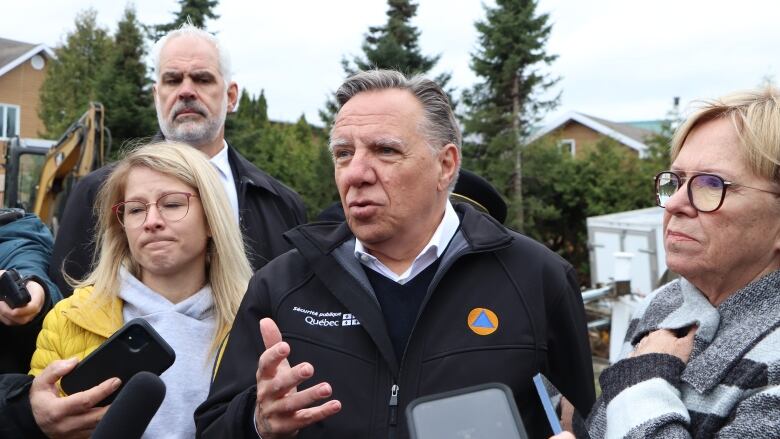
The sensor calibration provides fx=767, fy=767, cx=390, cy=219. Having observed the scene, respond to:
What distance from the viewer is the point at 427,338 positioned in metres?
2.42

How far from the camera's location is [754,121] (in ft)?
6.84

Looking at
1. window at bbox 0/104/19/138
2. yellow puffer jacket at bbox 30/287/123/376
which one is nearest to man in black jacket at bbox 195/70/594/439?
yellow puffer jacket at bbox 30/287/123/376

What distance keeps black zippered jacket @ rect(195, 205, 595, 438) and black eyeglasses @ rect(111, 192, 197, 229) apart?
1.75 feet

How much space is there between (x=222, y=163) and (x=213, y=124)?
22 centimetres

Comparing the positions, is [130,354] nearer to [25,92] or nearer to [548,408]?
[548,408]

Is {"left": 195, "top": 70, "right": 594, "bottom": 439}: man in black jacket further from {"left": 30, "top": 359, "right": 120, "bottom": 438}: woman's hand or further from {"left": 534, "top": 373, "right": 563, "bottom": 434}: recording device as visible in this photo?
{"left": 534, "top": 373, "right": 563, "bottom": 434}: recording device

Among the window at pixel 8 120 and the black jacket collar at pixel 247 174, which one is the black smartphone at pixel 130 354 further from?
the window at pixel 8 120

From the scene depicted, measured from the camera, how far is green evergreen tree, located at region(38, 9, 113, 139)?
3269cm

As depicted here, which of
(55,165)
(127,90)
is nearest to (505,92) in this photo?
(127,90)

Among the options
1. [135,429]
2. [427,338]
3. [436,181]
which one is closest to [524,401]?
[427,338]

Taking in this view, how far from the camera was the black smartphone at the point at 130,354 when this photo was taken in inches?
73.4

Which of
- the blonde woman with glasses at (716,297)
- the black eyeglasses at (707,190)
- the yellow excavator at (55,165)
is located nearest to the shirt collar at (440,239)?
the blonde woman with glasses at (716,297)

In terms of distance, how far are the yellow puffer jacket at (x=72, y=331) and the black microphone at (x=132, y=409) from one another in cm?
124

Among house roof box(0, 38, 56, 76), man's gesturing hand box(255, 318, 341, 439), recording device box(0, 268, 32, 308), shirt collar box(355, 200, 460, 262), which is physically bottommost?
man's gesturing hand box(255, 318, 341, 439)
